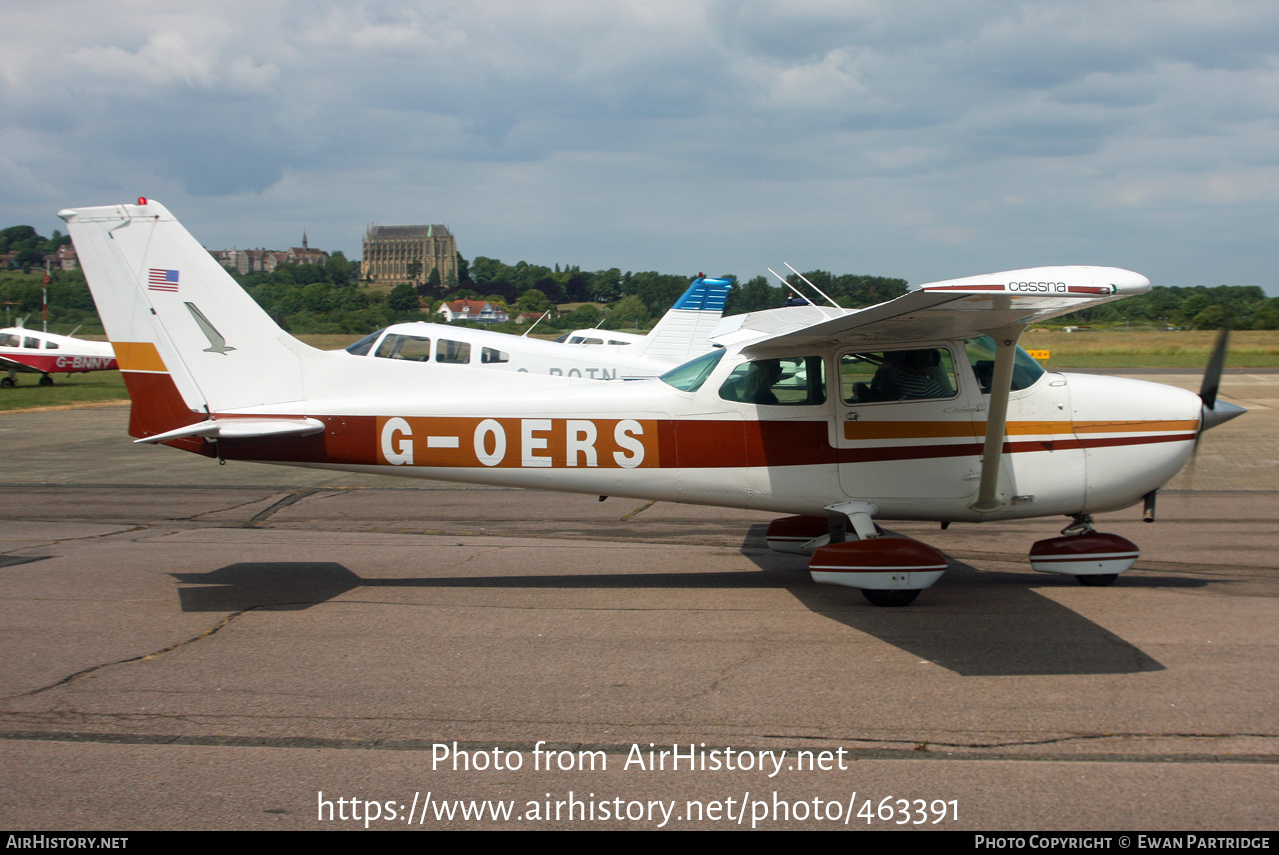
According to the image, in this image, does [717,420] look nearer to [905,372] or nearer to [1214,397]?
[905,372]

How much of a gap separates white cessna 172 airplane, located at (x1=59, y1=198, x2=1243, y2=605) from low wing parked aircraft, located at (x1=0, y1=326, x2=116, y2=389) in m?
31.8

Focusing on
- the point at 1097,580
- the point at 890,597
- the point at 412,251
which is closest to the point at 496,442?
the point at 890,597

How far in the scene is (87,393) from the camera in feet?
102

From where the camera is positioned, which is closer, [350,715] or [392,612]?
[350,715]

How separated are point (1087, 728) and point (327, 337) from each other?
37.9 m

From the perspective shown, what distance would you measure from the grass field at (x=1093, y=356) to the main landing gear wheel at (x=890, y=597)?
14198mm

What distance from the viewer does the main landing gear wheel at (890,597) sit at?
6762 millimetres

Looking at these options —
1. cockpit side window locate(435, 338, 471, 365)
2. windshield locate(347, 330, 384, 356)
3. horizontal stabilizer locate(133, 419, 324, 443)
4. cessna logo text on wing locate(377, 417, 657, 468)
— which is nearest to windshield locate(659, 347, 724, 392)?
cessna logo text on wing locate(377, 417, 657, 468)

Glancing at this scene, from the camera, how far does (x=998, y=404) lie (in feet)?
21.9

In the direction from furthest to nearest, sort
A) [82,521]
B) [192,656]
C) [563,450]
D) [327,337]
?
[327,337], [82,521], [563,450], [192,656]

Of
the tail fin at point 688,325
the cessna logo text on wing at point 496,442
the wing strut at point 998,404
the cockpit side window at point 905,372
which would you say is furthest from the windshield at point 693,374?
the tail fin at point 688,325

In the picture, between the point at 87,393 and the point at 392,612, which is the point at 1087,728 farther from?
the point at 87,393

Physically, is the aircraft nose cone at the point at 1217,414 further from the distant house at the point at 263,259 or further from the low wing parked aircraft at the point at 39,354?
the distant house at the point at 263,259
